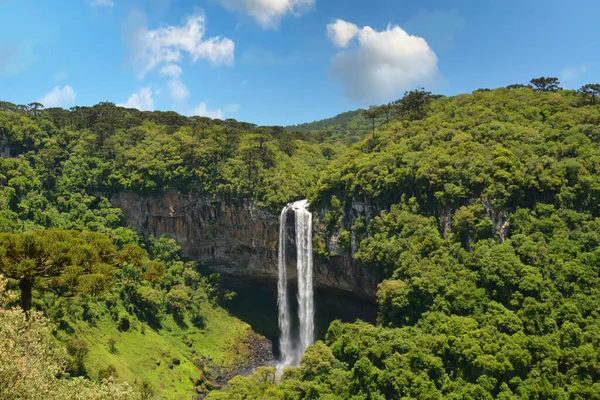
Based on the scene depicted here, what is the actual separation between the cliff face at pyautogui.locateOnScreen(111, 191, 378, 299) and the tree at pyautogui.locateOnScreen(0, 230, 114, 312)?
2593 centimetres

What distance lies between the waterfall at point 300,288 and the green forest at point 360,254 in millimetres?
1767

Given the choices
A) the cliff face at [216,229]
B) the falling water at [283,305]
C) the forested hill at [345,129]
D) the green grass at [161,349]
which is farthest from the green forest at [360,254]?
the forested hill at [345,129]

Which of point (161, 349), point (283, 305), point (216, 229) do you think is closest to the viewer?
point (161, 349)

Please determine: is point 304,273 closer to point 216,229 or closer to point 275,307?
point 275,307

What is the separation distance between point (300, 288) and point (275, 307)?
6.30 m

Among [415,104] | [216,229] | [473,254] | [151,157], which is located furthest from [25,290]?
[415,104]

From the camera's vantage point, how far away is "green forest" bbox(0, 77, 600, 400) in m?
20.2

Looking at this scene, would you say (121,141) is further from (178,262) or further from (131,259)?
(131,259)

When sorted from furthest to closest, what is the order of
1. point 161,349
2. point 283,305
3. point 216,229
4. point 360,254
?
point 216,229
point 283,305
point 360,254
point 161,349

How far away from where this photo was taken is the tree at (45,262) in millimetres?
15367

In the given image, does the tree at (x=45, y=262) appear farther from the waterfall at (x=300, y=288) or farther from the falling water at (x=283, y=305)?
the falling water at (x=283, y=305)

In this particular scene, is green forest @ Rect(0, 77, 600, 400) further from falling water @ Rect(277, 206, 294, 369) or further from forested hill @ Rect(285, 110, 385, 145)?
forested hill @ Rect(285, 110, 385, 145)

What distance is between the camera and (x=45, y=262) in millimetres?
16406

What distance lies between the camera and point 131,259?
18.6m
